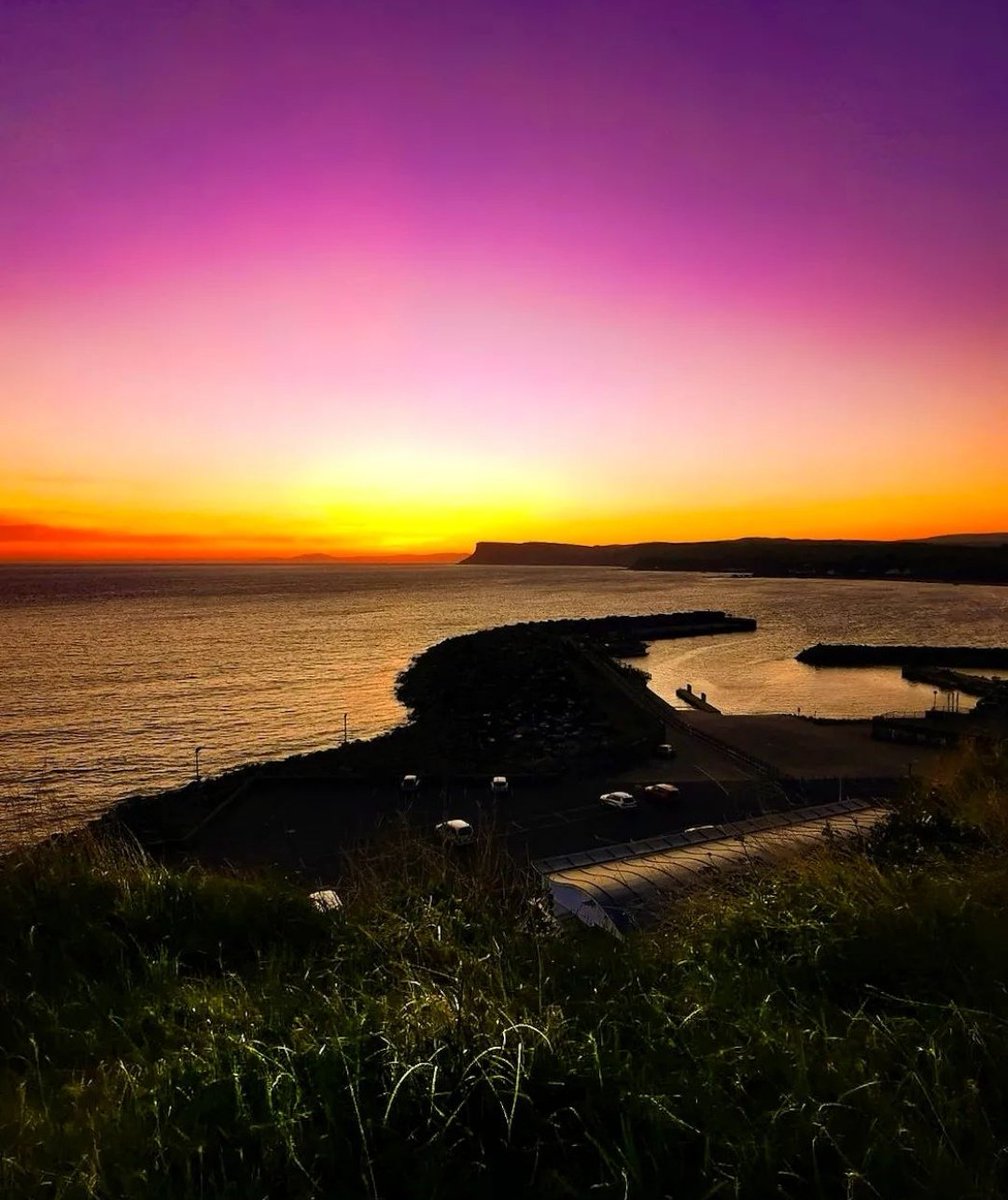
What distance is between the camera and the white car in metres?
25.1

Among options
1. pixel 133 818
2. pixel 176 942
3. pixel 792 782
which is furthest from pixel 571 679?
pixel 176 942

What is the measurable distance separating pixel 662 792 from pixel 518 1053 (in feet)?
78.9

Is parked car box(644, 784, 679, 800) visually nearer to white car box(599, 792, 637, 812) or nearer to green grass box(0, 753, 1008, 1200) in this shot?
white car box(599, 792, 637, 812)

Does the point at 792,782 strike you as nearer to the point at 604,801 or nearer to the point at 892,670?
the point at 604,801

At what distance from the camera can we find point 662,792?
26.2 m

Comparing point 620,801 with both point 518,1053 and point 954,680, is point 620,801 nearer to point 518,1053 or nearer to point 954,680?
point 518,1053

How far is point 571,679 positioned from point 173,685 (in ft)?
109

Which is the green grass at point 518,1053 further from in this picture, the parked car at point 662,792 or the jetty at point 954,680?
the jetty at point 954,680

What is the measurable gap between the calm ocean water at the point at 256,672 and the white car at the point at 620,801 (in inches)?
865

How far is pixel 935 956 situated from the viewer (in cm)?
518

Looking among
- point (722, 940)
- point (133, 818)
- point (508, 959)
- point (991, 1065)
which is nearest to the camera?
point (991, 1065)

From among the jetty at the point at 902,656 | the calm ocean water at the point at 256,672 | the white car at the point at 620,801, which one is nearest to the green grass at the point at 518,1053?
the white car at the point at 620,801

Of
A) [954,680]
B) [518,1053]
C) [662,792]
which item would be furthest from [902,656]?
[518,1053]

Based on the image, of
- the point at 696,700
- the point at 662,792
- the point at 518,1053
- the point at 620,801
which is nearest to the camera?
the point at 518,1053
